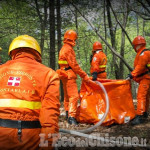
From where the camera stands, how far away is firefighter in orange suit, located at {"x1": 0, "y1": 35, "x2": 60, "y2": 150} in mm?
1643

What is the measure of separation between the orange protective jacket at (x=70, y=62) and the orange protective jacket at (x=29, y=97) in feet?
9.91

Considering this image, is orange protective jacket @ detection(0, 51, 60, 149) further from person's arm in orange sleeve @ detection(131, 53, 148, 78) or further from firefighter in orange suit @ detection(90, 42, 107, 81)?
firefighter in orange suit @ detection(90, 42, 107, 81)

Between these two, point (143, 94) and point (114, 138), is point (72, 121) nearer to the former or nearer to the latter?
point (114, 138)

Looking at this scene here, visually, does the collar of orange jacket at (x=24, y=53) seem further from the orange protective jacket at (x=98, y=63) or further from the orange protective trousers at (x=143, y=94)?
the orange protective jacket at (x=98, y=63)

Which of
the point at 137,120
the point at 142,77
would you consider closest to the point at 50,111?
the point at 137,120

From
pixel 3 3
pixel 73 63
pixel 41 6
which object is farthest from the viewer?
pixel 41 6

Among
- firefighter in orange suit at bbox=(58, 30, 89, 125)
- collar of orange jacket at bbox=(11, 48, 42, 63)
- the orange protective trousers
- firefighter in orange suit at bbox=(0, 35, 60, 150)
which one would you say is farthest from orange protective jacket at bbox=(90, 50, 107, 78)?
firefighter in orange suit at bbox=(0, 35, 60, 150)

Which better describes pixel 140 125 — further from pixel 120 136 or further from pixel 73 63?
pixel 73 63

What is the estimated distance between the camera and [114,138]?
3.64 m

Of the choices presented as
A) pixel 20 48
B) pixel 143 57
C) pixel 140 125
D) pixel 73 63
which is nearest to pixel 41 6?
pixel 73 63

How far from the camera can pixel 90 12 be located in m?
12.0

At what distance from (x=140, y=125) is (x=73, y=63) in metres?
2.19

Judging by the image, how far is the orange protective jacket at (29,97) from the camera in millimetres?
1655

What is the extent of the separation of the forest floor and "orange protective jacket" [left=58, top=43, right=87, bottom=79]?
4.27 feet
